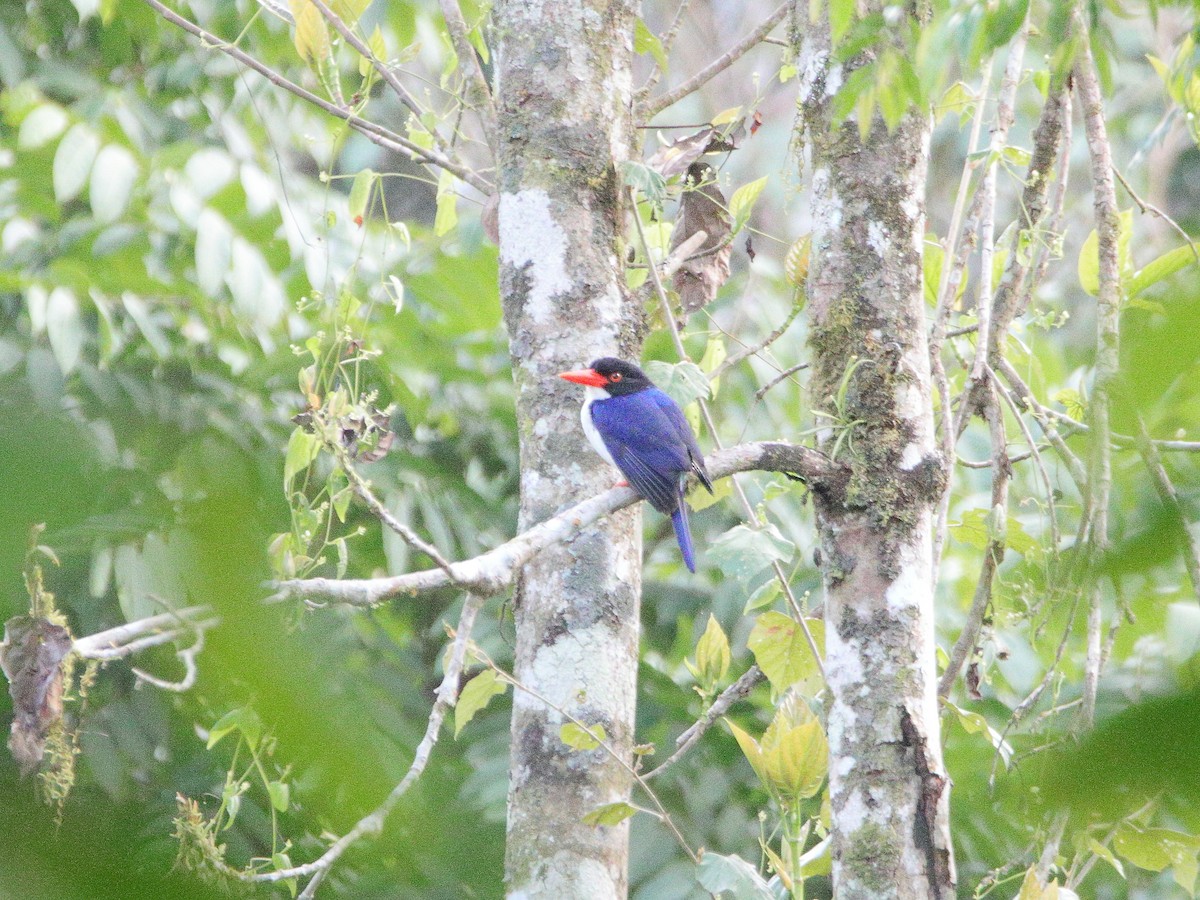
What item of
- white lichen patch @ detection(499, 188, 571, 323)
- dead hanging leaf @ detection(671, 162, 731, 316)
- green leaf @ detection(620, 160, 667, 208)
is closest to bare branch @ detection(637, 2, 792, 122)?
dead hanging leaf @ detection(671, 162, 731, 316)

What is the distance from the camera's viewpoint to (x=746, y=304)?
12.6 ft

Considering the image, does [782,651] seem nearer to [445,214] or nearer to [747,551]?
[747,551]

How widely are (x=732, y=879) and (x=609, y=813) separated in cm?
27

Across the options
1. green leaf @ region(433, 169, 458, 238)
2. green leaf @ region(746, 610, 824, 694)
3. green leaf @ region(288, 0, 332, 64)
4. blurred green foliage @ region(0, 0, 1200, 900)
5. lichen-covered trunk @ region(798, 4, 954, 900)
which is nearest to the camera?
blurred green foliage @ region(0, 0, 1200, 900)

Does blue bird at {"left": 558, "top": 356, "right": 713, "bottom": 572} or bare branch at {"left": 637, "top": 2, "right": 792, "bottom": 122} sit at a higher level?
bare branch at {"left": 637, "top": 2, "right": 792, "bottom": 122}

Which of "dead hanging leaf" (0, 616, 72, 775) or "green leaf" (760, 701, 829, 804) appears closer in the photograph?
"dead hanging leaf" (0, 616, 72, 775)

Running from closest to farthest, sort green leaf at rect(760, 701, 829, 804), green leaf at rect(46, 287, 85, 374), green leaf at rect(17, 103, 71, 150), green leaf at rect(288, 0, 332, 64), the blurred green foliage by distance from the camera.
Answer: the blurred green foliage < green leaf at rect(760, 701, 829, 804) < green leaf at rect(46, 287, 85, 374) < green leaf at rect(288, 0, 332, 64) < green leaf at rect(17, 103, 71, 150)

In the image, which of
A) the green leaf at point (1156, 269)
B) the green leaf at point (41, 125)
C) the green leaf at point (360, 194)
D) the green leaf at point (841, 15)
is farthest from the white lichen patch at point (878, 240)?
the green leaf at point (41, 125)

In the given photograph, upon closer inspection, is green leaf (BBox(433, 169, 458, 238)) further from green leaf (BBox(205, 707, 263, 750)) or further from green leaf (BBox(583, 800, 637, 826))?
green leaf (BBox(205, 707, 263, 750))

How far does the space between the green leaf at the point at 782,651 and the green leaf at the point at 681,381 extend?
20.0 inches

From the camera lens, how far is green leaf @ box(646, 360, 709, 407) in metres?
2.56

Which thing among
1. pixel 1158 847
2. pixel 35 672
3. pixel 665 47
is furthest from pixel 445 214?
pixel 35 672

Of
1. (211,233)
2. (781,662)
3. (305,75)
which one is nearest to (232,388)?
(211,233)

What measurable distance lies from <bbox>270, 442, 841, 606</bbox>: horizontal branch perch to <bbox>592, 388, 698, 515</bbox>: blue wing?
1.32 feet
